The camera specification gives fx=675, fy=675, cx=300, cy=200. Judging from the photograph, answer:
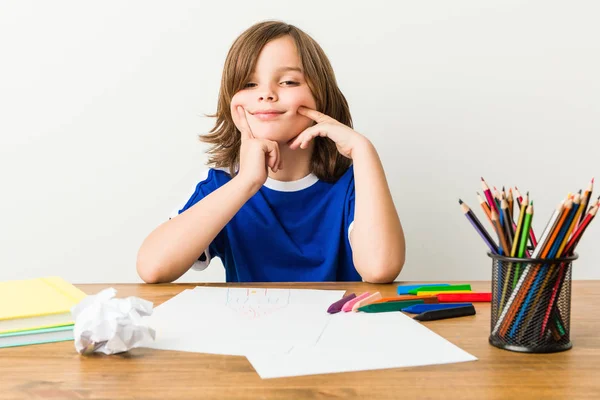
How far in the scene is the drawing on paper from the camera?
84 centimetres

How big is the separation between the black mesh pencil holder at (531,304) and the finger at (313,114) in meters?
0.66

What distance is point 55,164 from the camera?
1.83 metres

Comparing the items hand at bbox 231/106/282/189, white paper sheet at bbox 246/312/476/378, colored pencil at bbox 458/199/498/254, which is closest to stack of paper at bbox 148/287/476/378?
white paper sheet at bbox 246/312/476/378

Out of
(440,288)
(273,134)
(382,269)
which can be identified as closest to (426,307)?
(440,288)

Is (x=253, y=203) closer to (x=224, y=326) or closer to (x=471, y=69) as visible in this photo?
(x=224, y=326)

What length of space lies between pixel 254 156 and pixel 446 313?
0.52m

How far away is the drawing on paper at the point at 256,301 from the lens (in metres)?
0.84

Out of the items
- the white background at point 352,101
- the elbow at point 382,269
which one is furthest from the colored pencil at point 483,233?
the white background at point 352,101

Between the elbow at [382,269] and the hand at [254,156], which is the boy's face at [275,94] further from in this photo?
the elbow at [382,269]

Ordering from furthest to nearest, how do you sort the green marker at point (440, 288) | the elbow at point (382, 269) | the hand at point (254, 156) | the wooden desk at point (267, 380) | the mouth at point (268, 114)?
the mouth at point (268, 114), the hand at point (254, 156), the elbow at point (382, 269), the green marker at point (440, 288), the wooden desk at point (267, 380)

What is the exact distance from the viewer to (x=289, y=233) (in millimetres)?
1344

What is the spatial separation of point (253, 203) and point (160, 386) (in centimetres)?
81

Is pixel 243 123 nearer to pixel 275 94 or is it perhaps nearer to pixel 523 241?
pixel 275 94

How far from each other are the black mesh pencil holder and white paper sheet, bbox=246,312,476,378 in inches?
2.0
